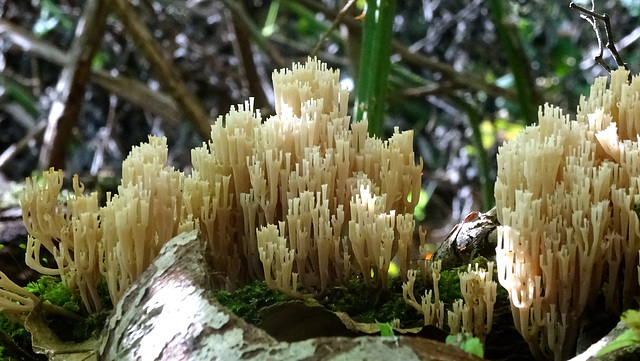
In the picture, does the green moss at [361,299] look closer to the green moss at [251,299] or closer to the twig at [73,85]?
the green moss at [251,299]

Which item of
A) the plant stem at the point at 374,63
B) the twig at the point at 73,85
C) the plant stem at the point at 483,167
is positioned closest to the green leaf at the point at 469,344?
the plant stem at the point at 374,63

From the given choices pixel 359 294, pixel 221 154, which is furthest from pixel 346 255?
pixel 221 154

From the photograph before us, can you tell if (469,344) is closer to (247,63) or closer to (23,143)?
(23,143)

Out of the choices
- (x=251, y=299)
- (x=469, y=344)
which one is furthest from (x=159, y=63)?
(x=469, y=344)

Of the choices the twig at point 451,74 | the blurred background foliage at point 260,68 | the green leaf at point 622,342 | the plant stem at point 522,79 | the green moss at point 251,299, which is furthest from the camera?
the blurred background foliage at point 260,68

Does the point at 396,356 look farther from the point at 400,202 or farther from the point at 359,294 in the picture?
the point at 400,202

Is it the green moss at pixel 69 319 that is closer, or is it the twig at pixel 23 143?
the green moss at pixel 69 319

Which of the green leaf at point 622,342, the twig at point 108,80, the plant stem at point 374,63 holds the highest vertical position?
the twig at point 108,80
